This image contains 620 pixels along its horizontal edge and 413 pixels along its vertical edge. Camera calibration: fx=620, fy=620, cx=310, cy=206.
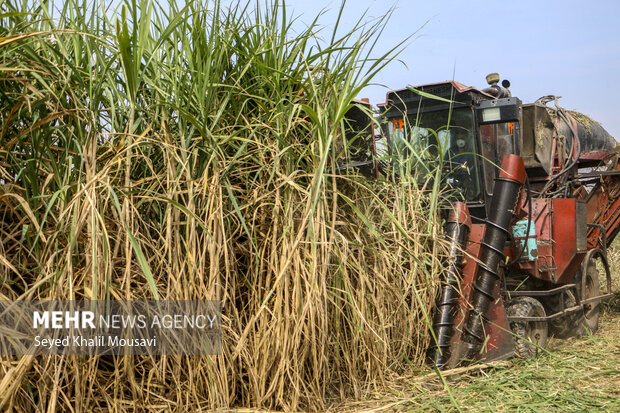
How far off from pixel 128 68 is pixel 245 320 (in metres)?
1.33

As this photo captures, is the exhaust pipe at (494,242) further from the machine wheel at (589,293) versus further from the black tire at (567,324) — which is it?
the machine wheel at (589,293)

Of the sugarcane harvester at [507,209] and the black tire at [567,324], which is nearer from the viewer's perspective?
the sugarcane harvester at [507,209]

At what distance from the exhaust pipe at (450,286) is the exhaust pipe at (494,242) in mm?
138

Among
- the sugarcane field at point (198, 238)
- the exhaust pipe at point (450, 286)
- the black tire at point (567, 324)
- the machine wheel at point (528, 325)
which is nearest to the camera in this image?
the sugarcane field at point (198, 238)

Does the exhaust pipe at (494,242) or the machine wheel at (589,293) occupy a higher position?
the exhaust pipe at (494,242)

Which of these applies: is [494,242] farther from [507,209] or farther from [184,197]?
[184,197]

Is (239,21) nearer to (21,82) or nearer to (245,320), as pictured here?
(21,82)

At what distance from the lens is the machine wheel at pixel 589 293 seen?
18.6 ft

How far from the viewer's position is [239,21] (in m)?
3.31

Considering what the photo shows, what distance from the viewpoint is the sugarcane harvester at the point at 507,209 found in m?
4.06

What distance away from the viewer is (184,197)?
295cm

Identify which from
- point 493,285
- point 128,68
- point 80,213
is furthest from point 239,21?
point 493,285

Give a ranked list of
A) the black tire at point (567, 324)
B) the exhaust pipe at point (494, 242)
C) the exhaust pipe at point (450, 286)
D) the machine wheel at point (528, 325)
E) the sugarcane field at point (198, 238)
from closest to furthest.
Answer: the sugarcane field at point (198, 238)
the exhaust pipe at point (450, 286)
the exhaust pipe at point (494, 242)
the machine wheel at point (528, 325)
the black tire at point (567, 324)

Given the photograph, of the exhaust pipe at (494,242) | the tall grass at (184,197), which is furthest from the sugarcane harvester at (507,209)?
the tall grass at (184,197)
